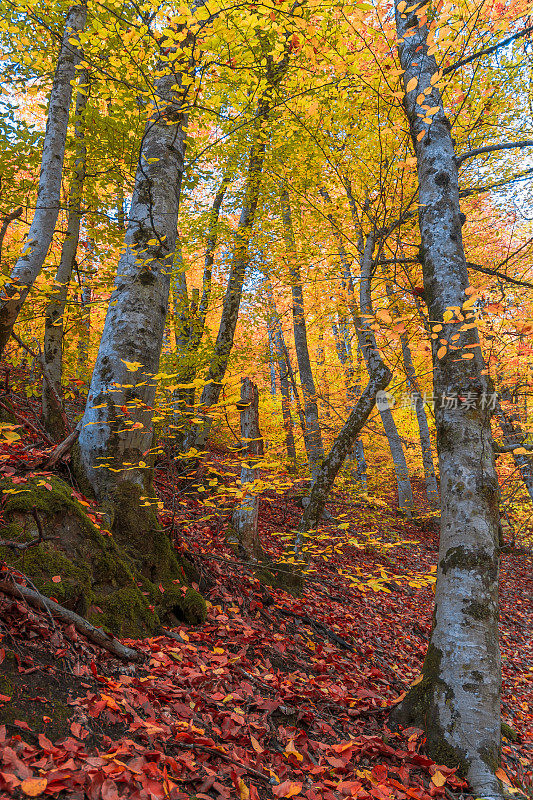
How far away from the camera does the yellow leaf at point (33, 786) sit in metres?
1.35

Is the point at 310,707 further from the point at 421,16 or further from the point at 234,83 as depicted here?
the point at 234,83

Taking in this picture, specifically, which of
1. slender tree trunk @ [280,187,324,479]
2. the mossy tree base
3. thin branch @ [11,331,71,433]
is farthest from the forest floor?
slender tree trunk @ [280,187,324,479]

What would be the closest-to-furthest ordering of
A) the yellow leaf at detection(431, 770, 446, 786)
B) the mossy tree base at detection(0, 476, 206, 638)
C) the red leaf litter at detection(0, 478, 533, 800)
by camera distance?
the red leaf litter at detection(0, 478, 533, 800) < the yellow leaf at detection(431, 770, 446, 786) < the mossy tree base at detection(0, 476, 206, 638)

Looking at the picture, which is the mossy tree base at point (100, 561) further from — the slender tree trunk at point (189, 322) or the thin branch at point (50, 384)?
the slender tree trunk at point (189, 322)

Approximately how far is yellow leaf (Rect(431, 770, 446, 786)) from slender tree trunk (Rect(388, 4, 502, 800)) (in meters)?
0.16

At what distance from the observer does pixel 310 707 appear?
10.5ft

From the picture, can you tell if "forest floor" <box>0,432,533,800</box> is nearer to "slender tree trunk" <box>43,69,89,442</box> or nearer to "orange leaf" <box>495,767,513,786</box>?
"orange leaf" <box>495,767,513,786</box>

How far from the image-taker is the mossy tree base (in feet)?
8.61

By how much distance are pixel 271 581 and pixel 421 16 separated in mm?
6203

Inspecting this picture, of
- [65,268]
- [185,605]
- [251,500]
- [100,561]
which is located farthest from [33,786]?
[65,268]

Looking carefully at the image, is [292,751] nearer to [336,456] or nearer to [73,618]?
[73,618]

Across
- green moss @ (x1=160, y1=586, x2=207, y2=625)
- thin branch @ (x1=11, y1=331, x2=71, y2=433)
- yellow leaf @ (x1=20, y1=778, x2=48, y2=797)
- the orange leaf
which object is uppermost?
thin branch @ (x1=11, y1=331, x2=71, y2=433)

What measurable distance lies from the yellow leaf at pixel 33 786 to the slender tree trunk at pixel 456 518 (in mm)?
2478

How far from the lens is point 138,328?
3699 mm
